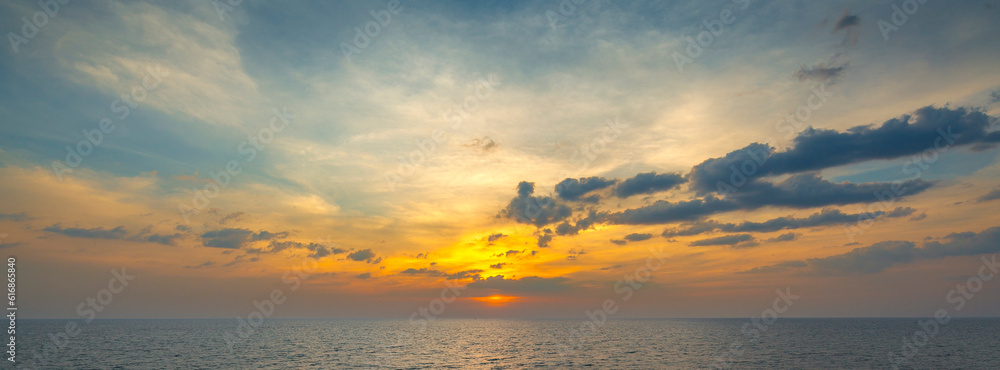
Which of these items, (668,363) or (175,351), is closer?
(668,363)

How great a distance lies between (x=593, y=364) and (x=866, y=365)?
179 feet

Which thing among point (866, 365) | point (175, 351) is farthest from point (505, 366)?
point (175, 351)

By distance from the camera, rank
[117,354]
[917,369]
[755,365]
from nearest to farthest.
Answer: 1. [917,369]
2. [755,365]
3. [117,354]

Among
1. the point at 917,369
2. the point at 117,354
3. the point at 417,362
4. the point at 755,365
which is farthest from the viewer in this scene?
the point at 117,354

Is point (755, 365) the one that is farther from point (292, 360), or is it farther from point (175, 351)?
point (175, 351)

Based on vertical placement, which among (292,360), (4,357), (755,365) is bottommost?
(755,365)

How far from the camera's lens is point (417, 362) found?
9856 cm

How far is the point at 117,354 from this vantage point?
357 feet

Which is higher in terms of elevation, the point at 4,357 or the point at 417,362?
the point at 4,357

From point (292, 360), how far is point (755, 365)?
97.1 meters

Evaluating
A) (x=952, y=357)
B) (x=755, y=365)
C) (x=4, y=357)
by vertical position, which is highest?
(x=4, y=357)

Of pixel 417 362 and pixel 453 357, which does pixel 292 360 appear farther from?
pixel 453 357

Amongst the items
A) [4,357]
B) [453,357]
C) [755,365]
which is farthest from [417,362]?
[4,357]

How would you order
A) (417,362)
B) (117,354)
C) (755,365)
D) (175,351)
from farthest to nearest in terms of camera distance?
(175,351), (117,354), (417,362), (755,365)
